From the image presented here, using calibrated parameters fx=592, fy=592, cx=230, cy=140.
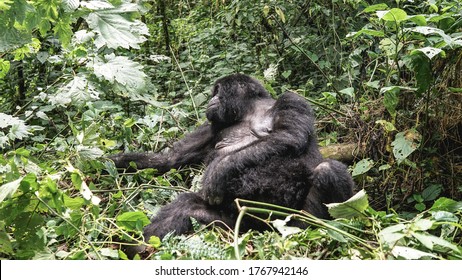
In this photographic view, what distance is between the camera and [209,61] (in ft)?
24.4

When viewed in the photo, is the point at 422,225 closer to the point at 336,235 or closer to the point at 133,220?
→ the point at 336,235

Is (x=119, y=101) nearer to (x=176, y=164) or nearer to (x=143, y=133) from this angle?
(x=143, y=133)

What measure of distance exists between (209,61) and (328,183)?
3.79 metres

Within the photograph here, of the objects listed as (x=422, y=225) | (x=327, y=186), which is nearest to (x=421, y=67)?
(x=327, y=186)

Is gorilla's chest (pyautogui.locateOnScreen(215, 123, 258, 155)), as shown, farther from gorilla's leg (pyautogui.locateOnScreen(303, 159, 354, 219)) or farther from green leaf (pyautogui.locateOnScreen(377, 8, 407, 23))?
green leaf (pyautogui.locateOnScreen(377, 8, 407, 23))

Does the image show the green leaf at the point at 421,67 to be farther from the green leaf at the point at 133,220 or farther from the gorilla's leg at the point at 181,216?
the green leaf at the point at 133,220

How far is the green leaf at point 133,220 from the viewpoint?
3.22 meters

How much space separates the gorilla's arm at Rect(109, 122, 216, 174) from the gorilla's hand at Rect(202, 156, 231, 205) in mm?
734

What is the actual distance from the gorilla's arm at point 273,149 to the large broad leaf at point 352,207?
1043 mm

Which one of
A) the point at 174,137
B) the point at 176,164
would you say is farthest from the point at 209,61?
the point at 176,164

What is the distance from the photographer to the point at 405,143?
4.55 meters

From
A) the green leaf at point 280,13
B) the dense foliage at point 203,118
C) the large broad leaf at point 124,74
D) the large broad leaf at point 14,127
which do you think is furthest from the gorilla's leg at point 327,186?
the green leaf at point 280,13

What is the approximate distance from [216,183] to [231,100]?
0.86m

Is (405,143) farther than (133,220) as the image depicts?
Yes
